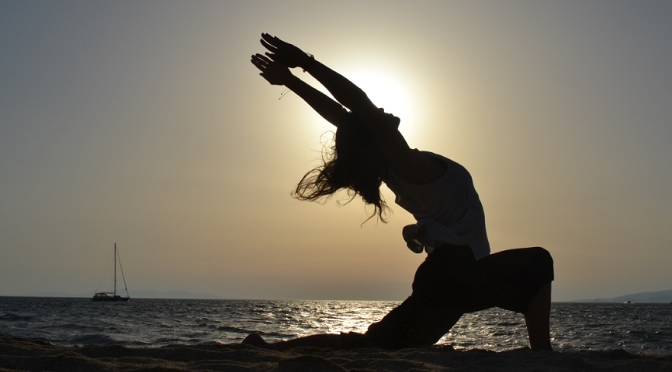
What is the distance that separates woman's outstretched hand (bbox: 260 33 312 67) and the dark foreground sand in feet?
5.04

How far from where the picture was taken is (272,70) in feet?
13.2

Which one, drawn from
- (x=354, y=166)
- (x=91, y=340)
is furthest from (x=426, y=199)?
(x=91, y=340)

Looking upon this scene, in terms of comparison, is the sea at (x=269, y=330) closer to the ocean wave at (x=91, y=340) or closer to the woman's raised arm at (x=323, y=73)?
the ocean wave at (x=91, y=340)

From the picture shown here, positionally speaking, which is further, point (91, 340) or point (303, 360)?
point (91, 340)

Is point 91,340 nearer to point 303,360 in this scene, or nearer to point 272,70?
point 272,70

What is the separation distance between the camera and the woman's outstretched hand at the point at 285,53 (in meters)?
3.57

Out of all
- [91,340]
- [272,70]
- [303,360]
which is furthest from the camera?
[91,340]

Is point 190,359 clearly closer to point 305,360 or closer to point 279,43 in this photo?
point 305,360

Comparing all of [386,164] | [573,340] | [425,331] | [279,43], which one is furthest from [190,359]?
[573,340]

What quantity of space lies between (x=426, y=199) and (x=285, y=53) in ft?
3.57

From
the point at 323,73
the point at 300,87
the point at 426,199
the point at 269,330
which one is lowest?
the point at 269,330

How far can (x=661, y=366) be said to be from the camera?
141 inches

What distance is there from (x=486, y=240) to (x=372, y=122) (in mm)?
997

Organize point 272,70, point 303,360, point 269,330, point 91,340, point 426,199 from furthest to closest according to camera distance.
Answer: point 269,330, point 91,340, point 272,70, point 426,199, point 303,360
